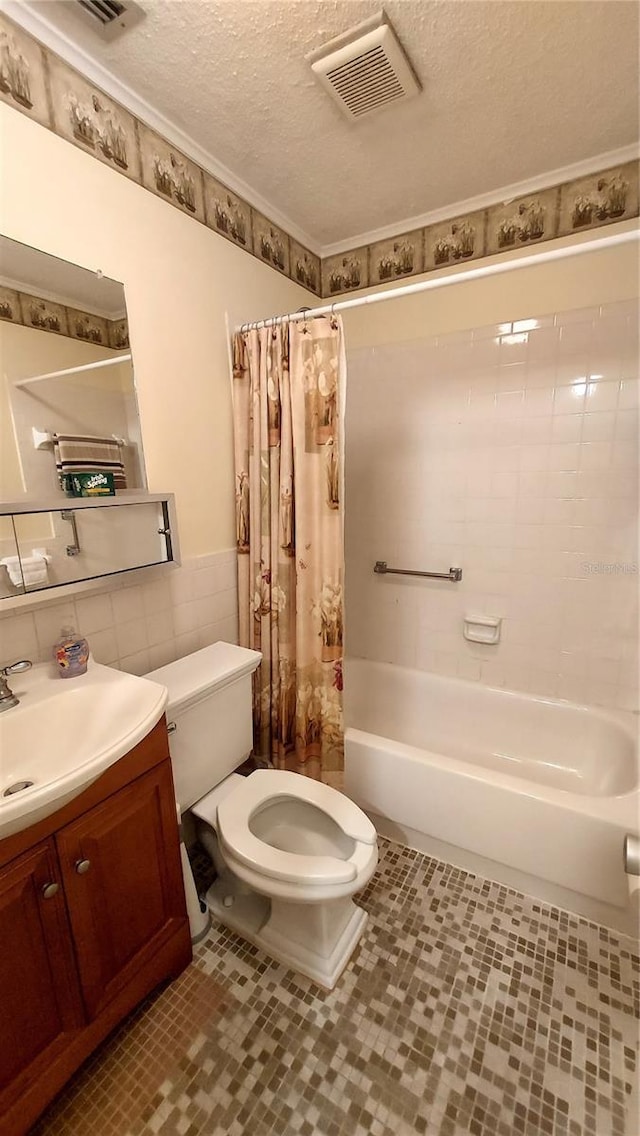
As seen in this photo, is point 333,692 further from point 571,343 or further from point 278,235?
point 278,235

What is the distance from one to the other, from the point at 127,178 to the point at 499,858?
2454 millimetres

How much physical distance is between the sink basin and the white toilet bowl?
504 mm

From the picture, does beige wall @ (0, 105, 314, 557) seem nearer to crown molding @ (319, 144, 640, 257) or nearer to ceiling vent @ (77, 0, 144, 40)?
ceiling vent @ (77, 0, 144, 40)

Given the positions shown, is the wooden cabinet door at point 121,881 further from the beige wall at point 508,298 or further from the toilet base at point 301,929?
the beige wall at point 508,298

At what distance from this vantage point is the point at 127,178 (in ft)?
4.05

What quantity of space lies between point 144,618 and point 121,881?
71 centimetres

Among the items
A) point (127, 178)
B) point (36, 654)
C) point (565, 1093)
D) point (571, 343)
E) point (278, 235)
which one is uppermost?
point (278, 235)

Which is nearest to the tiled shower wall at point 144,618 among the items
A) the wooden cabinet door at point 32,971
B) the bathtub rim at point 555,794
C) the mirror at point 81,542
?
the mirror at point 81,542

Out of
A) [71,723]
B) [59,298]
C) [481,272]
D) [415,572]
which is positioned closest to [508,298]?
[481,272]

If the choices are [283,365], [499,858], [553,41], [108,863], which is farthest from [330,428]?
[499,858]

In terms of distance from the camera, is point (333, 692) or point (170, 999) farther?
point (333, 692)

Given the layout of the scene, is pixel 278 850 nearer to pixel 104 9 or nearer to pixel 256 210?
pixel 104 9

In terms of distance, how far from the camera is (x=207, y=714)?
1.34m

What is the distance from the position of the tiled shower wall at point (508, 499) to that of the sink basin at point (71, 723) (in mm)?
1431
